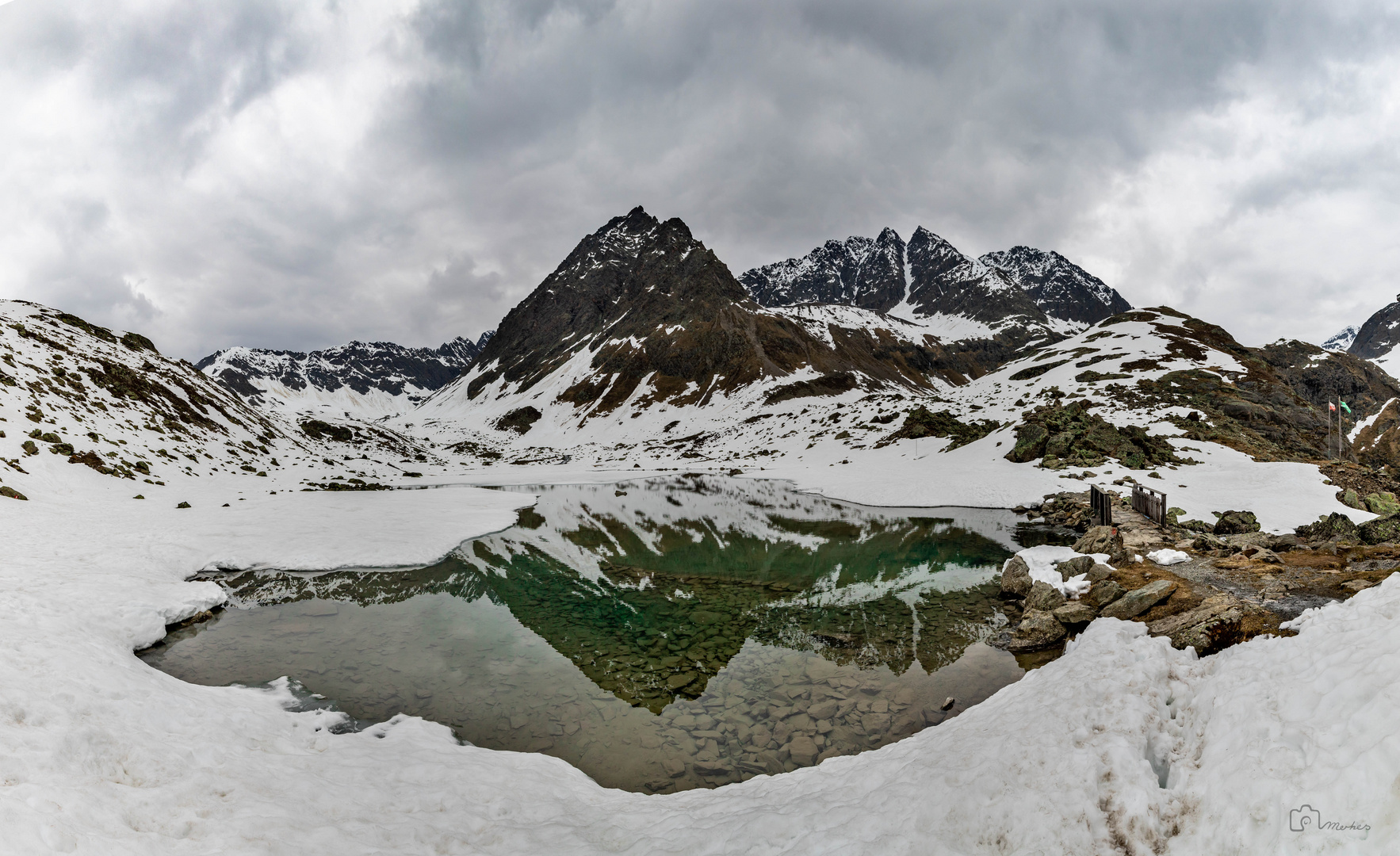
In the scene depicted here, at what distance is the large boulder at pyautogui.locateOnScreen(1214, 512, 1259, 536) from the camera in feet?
72.3

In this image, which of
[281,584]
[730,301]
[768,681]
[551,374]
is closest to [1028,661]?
[768,681]

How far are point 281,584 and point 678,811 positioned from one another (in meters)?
18.6

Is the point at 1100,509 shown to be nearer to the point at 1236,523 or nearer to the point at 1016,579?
the point at 1236,523

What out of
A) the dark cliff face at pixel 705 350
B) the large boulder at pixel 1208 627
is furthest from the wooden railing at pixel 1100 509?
the dark cliff face at pixel 705 350

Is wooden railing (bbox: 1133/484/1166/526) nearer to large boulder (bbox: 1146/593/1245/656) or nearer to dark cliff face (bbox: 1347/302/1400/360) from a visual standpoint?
large boulder (bbox: 1146/593/1245/656)

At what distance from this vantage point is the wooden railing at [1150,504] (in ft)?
75.8

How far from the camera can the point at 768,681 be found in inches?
480

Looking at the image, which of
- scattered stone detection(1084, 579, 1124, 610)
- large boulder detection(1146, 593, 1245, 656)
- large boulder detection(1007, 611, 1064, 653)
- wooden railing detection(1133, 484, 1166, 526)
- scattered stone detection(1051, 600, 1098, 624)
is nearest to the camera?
large boulder detection(1146, 593, 1245, 656)

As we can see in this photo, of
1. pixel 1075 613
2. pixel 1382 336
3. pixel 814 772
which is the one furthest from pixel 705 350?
pixel 1382 336

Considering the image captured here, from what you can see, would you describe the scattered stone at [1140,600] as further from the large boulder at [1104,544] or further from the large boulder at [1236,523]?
the large boulder at [1236,523]

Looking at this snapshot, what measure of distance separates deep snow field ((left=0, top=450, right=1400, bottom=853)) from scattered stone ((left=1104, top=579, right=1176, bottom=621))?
147cm

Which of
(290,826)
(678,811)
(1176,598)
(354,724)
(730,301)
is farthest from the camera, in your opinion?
(730,301)

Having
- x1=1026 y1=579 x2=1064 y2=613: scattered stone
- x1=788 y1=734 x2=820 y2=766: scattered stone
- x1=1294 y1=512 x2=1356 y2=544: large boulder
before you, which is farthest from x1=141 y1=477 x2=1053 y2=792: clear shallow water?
x1=1294 y1=512 x2=1356 y2=544: large boulder

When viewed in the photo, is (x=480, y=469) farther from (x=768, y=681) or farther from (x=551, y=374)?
(x=551, y=374)
